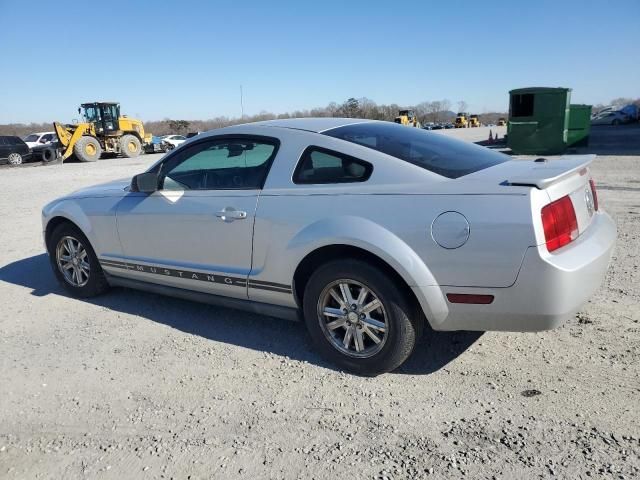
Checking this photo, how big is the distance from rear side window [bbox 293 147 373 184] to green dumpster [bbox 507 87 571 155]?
58.7 ft

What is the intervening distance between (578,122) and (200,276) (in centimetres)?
2108

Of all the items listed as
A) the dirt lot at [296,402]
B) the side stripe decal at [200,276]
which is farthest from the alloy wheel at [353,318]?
the side stripe decal at [200,276]

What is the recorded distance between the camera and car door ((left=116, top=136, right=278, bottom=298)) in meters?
3.70

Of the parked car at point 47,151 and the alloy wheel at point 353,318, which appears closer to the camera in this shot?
the alloy wheel at point 353,318

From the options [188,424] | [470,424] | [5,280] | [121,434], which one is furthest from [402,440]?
[5,280]

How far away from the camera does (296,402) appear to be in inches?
121

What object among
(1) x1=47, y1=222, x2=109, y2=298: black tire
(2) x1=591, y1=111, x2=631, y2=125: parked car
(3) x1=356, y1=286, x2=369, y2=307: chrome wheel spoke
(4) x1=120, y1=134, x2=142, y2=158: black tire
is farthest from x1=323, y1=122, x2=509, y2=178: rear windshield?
(2) x1=591, y1=111, x2=631, y2=125: parked car

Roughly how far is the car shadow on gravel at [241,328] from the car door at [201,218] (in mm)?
369

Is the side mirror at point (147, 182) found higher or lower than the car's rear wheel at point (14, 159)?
higher

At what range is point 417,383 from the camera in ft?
10.5

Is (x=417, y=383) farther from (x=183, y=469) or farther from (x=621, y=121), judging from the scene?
(x=621, y=121)

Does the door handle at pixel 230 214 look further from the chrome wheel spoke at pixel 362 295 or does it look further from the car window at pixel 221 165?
the chrome wheel spoke at pixel 362 295

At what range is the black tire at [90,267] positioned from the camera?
4859 millimetres

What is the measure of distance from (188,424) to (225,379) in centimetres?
51
